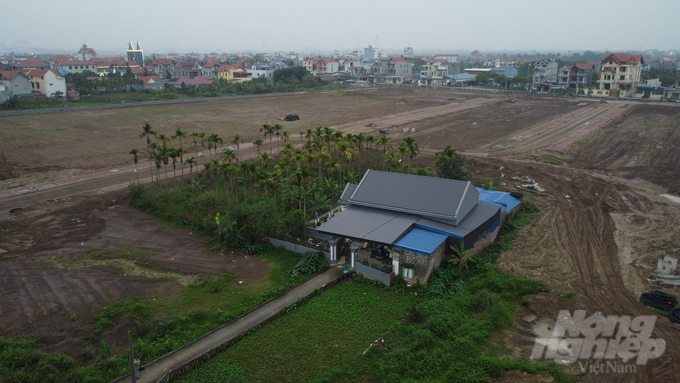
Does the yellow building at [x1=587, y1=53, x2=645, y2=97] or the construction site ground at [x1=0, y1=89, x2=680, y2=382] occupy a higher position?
the yellow building at [x1=587, y1=53, x2=645, y2=97]

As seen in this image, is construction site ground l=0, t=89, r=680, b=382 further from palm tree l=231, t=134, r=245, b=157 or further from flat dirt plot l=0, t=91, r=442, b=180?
palm tree l=231, t=134, r=245, b=157

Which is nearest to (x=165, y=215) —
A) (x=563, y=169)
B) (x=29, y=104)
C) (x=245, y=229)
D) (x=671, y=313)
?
(x=245, y=229)


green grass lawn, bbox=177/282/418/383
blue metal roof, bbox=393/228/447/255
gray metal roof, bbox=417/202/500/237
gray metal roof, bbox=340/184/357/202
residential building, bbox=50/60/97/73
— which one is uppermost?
residential building, bbox=50/60/97/73

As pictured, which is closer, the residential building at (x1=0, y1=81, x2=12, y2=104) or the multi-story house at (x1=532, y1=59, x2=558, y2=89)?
the residential building at (x1=0, y1=81, x2=12, y2=104)

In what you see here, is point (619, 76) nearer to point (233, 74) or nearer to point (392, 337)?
point (233, 74)

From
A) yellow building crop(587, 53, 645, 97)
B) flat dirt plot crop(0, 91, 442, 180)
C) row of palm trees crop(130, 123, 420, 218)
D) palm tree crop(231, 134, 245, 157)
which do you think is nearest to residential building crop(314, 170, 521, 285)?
row of palm trees crop(130, 123, 420, 218)

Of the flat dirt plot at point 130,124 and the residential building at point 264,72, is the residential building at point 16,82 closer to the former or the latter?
the flat dirt plot at point 130,124

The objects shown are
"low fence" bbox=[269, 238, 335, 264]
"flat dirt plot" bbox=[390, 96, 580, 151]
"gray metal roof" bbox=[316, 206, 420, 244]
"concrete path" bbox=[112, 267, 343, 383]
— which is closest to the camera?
"concrete path" bbox=[112, 267, 343, 383]

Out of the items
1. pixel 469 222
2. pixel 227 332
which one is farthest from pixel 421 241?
pixel 227 332
